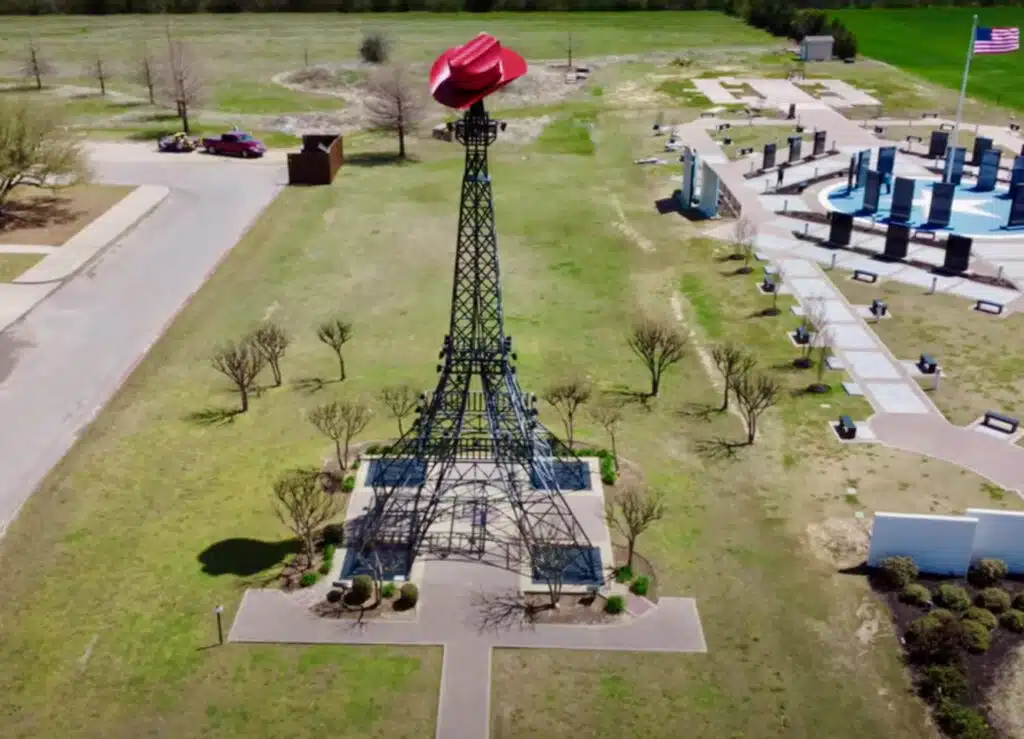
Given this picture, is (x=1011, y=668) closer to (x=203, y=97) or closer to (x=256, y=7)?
(x=203, y=97)

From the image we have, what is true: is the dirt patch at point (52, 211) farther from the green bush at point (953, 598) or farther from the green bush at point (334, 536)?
the green bush at point (953, 598)

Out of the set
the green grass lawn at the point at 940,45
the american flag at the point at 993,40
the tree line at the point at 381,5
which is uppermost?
the american flag at the point at 993,40

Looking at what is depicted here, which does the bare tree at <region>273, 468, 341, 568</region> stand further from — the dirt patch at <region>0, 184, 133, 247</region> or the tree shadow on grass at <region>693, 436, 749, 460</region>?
the dirt patch at <region>0, 184, 133, 247</region>

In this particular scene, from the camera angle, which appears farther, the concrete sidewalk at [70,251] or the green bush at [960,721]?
the concrete sidewalk at [70,251]

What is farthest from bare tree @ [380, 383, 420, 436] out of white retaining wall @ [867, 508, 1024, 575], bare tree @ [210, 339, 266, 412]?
white retaining wall @ [867, 508, 1024, 575]

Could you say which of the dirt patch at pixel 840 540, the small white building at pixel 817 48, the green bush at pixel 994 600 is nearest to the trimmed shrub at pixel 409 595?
the dirt patch at pixel 840 540

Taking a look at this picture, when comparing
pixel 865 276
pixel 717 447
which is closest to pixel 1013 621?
pixel 717 447
